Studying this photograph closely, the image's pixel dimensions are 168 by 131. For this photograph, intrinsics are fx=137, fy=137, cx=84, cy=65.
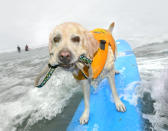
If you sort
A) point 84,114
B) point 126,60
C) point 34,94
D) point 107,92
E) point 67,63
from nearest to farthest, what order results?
point 67,63 < point 84,114 < point 107,92 < point 34,94 < point 126,60

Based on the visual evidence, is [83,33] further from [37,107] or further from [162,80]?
[162,80]

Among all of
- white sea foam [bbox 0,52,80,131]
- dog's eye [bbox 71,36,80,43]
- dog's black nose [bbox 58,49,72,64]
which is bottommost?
white sea foam [bbox 0,52,80,131]

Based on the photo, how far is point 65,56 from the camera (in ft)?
4.17

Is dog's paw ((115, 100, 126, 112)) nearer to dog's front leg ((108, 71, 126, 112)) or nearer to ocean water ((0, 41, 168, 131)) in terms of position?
dog's front leg ((108, 71, 126, 112))

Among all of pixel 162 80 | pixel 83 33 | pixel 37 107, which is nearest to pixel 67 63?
pixel 83 33

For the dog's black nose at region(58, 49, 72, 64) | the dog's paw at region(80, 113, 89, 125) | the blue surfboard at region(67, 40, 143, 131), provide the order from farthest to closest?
1. the dog's paw at region(80, 113, 89, 125)
2. the blue surfboard at region(67, 40, 143, 131)
3. the dog's black nose at region(58, 49, 72, 64)

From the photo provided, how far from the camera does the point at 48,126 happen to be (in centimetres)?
232

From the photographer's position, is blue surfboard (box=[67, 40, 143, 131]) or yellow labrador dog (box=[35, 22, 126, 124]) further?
blue surfboard (box=[67, 40, 143, 131])

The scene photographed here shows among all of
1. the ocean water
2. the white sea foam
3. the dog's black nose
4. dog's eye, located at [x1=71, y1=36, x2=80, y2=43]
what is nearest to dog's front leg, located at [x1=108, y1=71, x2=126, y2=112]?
the ocean water

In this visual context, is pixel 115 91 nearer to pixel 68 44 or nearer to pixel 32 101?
pixel 68 44

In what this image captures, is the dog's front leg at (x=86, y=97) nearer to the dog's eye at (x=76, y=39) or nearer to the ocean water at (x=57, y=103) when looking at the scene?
the ocean water at (x=57, y=103)

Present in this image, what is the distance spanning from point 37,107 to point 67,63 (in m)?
2.04

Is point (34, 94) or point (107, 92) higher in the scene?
point (107, 92)

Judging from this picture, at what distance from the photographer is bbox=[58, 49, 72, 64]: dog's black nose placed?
4.16 ft
